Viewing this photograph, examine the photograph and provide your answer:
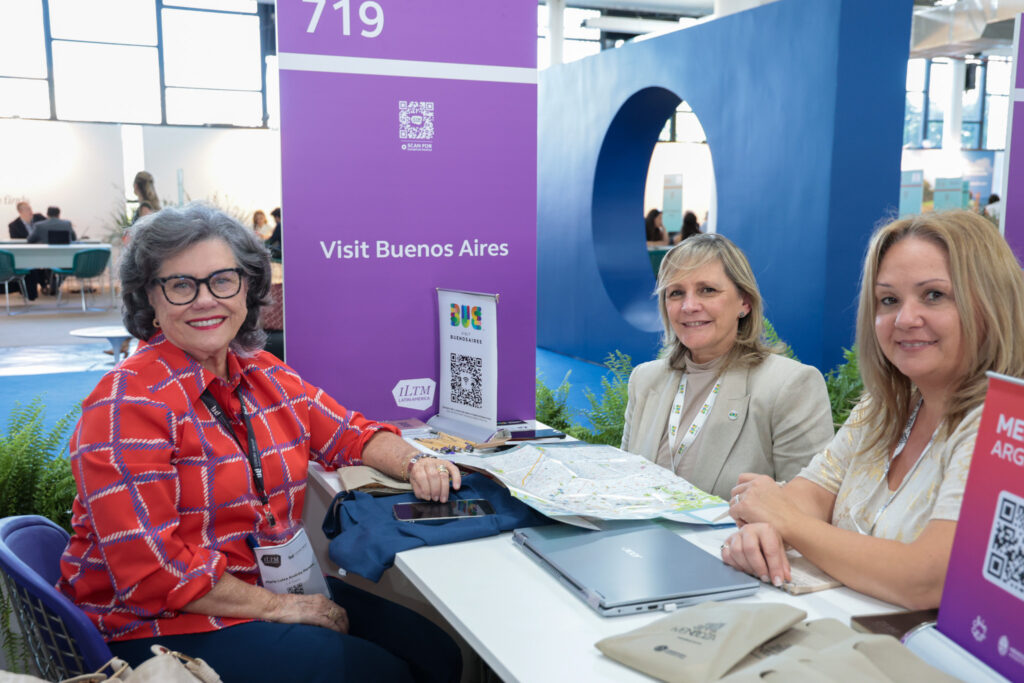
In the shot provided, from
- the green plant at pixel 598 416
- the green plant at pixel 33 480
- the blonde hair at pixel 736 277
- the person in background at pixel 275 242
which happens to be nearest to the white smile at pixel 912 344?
the blonde hair at pixel 736 277

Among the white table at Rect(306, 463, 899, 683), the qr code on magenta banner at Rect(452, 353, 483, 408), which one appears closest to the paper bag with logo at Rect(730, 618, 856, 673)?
the white table at Rect(306, 463, 899, 683)

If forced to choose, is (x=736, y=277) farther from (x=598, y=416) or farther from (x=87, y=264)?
(x=87, y=264)

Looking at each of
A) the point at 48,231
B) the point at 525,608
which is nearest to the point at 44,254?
the point at 48,231

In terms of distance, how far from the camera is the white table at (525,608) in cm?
123

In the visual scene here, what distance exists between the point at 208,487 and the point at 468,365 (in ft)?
3.66

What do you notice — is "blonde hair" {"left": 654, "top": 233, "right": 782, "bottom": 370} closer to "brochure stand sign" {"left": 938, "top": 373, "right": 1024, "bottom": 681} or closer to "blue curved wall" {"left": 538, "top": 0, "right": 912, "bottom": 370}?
"brochure stand sign" {"left": 938, "top": 373, "right": 1024, "bottom": 681}

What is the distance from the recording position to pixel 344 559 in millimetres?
1710

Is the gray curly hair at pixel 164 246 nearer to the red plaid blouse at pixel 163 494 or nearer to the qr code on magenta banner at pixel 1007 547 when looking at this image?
the red plaid blouse at pixel 163 494

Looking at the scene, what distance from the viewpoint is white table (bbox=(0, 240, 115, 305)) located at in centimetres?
1164

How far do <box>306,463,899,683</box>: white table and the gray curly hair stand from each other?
0.83 m

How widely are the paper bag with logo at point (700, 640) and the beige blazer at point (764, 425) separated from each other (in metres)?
1.13

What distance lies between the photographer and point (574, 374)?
7.70 meters

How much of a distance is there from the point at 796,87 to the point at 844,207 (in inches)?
32.7

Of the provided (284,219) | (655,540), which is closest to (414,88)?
(284,219)
